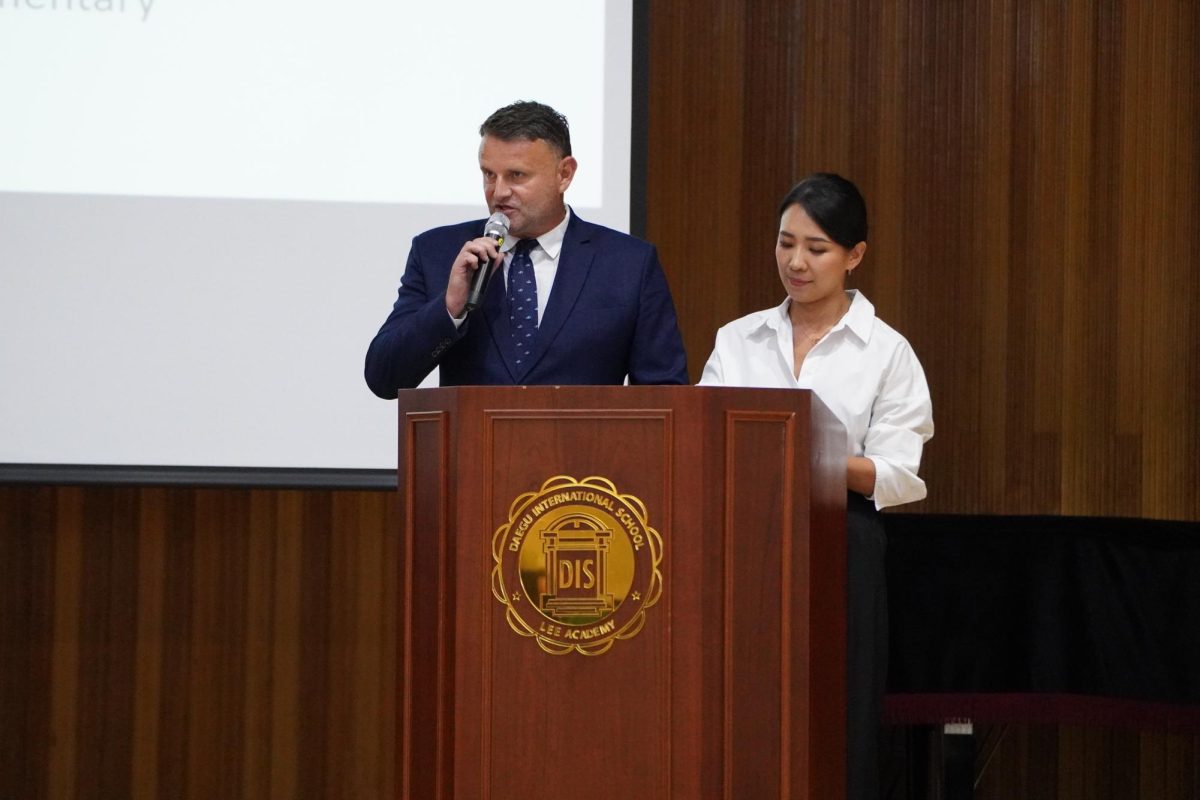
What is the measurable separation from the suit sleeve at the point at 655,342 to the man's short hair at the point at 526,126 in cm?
29

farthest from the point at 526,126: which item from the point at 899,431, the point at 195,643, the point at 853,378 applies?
the point at 195,643

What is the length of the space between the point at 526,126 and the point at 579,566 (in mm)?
900

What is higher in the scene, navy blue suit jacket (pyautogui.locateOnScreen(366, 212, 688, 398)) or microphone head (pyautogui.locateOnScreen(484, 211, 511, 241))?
microphone head (pyautogui.locateOnScreen(484, 211, 511, 241))

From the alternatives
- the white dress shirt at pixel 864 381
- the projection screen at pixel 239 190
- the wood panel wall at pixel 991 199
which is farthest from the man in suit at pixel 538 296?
the wood panel wall at pixel 991 199

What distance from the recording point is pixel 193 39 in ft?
11.0

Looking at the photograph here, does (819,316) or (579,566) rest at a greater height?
(819,316)

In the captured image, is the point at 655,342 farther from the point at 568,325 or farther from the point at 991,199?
the point at 991,199

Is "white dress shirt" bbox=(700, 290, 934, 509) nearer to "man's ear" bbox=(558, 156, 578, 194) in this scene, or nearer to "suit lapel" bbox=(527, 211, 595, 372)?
"suit lapel" bbox=(527, 211, 595, 372)

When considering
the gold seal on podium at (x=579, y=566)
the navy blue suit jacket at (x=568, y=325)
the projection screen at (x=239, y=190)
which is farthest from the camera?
the projection screen at (x=239, y=190)

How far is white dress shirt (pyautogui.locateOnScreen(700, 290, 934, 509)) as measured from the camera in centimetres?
247

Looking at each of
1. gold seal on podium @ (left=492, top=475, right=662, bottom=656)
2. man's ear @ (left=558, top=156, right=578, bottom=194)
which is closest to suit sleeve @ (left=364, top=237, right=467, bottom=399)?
man's ear @ (left=558, top=156, right=578, bottom=194)

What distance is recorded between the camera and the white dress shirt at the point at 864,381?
2467mm

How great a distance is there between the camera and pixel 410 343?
7.32 feet

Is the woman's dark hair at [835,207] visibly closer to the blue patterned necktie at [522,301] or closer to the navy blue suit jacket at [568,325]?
the navy blue suit jacket at [568,325]
